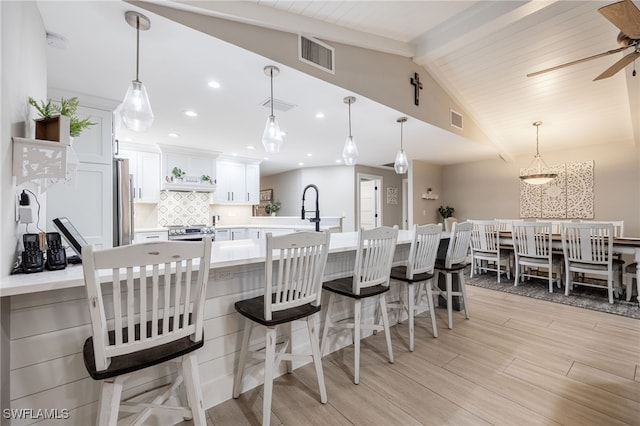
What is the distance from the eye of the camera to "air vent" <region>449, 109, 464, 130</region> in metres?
4.22

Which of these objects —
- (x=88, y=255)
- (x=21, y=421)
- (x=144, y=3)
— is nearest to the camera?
(x=88, y=255)

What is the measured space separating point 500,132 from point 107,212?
604cm

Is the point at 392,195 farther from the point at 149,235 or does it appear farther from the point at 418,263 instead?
the point at 149,235

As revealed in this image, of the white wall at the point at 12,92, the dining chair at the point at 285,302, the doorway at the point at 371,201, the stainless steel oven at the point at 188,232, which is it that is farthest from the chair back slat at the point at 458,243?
the doorway at the point at 371,201

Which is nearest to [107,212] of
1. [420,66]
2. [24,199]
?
[24,199]

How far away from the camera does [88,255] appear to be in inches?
36.1

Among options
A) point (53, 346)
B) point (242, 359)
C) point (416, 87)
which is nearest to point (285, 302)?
point (242, 359)

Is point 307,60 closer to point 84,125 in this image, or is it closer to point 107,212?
point 84,125

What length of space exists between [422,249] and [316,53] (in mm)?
1979

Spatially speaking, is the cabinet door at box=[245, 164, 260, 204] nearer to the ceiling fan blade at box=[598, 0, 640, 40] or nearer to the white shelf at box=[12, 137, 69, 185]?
the white shelf at box=[12, 137, 69, 185]

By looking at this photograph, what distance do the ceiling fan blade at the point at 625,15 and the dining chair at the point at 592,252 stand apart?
241 cm

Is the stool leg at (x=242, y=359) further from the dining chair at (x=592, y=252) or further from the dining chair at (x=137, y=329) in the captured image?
the dining chair at (x=592, y=252)

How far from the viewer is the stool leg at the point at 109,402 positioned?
1.01m

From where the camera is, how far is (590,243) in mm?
3617
